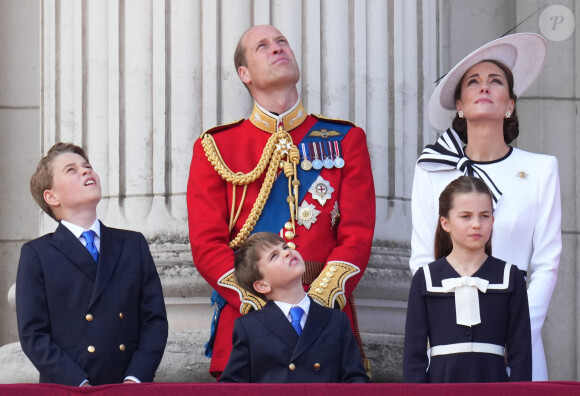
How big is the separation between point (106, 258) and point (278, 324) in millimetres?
Answer: 695

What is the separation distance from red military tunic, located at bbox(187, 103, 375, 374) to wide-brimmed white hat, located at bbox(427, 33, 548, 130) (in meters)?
0.37

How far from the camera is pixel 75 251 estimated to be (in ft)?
17.6

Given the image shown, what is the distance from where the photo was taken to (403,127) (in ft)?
23.2

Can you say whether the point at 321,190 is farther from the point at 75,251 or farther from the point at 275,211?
the point at 75,251

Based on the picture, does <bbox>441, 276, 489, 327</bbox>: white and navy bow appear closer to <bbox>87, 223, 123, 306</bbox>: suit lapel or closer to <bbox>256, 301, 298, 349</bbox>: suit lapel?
<bbox>256, 301, 298, 349</bbox>: suit lapel

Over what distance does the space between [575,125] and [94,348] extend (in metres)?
4.08

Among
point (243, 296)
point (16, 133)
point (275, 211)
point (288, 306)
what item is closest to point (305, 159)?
point (275, 211)

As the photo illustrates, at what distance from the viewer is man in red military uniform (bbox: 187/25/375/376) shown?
571cm

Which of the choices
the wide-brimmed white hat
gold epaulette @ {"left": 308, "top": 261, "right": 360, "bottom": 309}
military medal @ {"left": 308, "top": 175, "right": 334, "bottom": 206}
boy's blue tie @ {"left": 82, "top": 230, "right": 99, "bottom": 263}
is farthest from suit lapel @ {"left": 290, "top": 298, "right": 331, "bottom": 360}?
the wide-brimmed white hat

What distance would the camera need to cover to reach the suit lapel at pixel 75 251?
5.33 m

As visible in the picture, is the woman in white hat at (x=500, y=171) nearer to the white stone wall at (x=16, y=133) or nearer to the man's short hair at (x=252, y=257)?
the man's short hair at (x=252, y=257)

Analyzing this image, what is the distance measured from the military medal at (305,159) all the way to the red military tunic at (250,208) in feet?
0.09

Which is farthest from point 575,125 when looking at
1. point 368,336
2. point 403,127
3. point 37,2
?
point 37,2

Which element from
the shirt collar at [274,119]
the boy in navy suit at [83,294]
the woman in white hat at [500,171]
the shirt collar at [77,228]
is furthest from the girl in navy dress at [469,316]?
the shirt collar at [77,228]
